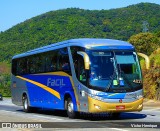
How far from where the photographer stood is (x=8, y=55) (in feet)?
443

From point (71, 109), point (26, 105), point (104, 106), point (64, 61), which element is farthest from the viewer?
point (26, 105)

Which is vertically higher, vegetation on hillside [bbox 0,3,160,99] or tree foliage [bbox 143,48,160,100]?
vegetation on hillside [bbox 0,3,160,99]

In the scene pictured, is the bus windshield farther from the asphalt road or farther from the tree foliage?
the tree foliage

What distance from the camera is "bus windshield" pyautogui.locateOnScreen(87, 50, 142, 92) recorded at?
18328 mm

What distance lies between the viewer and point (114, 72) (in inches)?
728

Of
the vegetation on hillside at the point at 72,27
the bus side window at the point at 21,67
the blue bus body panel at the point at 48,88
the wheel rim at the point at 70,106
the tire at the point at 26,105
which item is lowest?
the tire at the point at 26,105

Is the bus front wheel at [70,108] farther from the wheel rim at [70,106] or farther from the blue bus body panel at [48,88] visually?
the blue bus body panel at [48,88]

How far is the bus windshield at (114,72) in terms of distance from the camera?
1833 cm

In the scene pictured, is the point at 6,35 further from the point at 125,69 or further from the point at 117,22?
the point at 125,69

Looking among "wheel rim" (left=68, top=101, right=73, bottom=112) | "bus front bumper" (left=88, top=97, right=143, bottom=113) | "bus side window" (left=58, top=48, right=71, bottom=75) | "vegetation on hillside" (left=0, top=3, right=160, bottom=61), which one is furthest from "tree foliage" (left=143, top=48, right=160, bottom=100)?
"vegetation on hillside" (left=0, top=3, right=160, bottom=61)

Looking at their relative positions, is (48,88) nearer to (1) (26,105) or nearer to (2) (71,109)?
(2) (71,109)

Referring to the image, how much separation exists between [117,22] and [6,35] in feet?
120

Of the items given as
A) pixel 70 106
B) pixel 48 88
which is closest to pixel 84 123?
pixel 70 106

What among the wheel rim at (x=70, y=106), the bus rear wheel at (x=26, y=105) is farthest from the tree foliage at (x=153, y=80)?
the wheel rim at (x=70, y=106)
